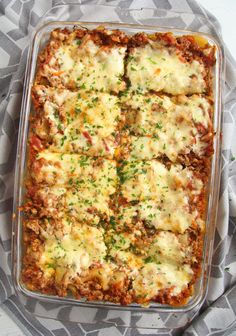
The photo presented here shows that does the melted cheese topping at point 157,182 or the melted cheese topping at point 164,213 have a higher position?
the melted cheese topping at point 157,182

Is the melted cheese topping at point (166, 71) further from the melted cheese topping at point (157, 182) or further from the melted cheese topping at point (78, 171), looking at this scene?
the melted cheese topping at point (78, 171)

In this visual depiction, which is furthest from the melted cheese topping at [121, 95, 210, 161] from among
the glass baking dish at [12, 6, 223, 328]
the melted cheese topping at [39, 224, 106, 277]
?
the melted cheese topping at [39, 224, 106, 277]

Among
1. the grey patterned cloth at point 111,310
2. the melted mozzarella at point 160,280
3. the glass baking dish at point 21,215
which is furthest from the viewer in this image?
the grey patterned cloth at point 111,310

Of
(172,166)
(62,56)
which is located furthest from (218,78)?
(62,56)

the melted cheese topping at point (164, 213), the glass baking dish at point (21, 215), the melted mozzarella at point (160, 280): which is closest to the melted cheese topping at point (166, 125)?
the glass baking dish at point (21, 215)

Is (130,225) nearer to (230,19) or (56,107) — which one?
(56,107)

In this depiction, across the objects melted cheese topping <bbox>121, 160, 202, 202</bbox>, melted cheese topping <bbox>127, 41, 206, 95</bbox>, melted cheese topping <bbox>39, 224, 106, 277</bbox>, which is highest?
melted cheese topping <bbox>127, 41, 206, 95</bbox>

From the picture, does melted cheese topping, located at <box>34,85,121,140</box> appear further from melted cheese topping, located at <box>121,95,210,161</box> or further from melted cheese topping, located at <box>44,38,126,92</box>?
melted cheese topping, located at <box>121,95,210,161</box>
